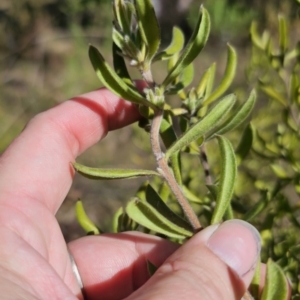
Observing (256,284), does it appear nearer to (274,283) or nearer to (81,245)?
(274,283)

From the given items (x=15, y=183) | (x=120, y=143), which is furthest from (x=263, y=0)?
(x=15, y=183)

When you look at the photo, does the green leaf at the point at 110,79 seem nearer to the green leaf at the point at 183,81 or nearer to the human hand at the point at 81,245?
the green leaf at the point at 183,81

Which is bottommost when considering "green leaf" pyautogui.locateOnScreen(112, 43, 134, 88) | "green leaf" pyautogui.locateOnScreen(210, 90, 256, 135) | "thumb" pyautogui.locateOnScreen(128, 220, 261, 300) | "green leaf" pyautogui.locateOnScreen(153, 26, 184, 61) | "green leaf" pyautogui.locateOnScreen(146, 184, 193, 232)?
"thumb" pyautogui.locateOnScreen(128, 220, 261, 300)

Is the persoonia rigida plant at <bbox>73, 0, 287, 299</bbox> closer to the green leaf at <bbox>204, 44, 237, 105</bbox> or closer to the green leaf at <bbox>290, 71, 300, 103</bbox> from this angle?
the green leaf at <bbox>204, 44, 237, 105</bbox>

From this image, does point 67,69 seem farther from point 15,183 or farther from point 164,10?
point 15,183

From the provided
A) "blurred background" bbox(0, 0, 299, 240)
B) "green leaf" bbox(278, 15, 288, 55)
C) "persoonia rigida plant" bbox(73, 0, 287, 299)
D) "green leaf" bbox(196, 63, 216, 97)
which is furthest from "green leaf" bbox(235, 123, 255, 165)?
"blurred background" bbox(0, 0, 299, 240)

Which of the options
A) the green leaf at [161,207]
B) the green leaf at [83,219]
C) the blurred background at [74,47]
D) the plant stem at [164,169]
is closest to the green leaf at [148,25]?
the plant stem at [164,169]
